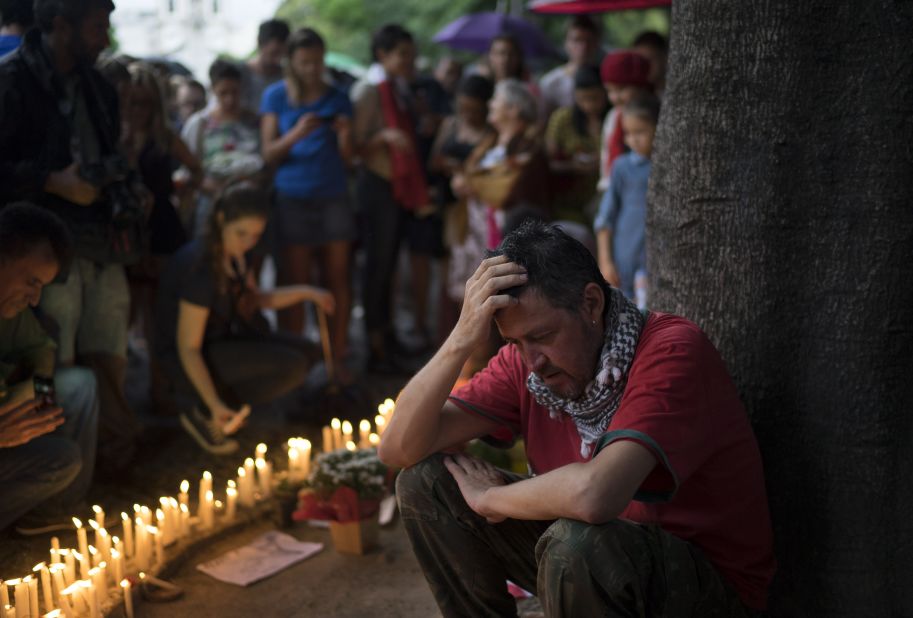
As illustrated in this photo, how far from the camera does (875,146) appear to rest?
338cm

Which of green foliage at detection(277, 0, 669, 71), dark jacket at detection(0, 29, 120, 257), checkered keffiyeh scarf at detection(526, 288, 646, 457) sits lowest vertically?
checkered keffiyeh scarf at detection(526, 288, 646, 457)

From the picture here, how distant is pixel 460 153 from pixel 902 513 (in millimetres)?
4584

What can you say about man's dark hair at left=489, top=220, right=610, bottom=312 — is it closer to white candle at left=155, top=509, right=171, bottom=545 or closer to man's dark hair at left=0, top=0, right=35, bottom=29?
white candle at left=155, top=509, right=171, bottom=545

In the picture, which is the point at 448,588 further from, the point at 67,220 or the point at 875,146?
the point at 67,220

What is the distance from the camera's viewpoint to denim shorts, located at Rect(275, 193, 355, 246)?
23.3ft

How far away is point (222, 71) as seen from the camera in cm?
709

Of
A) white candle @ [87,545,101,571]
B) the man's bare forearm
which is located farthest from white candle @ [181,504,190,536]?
the man's bare forearm

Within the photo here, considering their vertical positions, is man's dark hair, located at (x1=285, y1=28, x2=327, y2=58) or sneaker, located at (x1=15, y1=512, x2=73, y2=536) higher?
man's dark hair, located at (x1=285, y1=28, x2=327, y2=58)

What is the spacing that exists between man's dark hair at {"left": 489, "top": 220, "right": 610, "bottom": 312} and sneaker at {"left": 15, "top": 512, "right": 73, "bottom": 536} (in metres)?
2.52

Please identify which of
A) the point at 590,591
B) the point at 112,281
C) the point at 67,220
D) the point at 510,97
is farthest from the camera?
the point at 510,97

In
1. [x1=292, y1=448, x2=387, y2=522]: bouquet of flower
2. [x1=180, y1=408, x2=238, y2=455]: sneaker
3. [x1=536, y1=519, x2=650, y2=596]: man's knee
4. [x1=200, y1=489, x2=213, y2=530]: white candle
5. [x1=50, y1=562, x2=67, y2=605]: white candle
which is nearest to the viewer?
[x1=536, y1=519, x2=650, y2=596]: man's knee

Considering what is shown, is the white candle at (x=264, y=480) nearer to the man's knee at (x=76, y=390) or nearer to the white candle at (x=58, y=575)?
the man's knee at (x=76, y=390)

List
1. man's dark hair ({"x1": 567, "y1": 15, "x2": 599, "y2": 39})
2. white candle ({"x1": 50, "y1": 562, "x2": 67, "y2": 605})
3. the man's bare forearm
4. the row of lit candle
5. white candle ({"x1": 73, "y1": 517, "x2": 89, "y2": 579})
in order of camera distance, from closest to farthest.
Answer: the man's bare forearm
the row of lit candle
white candle ({"x1": 50, "y1": 562, "x2": 67, "y2": 605})
white candle ({"x1": 73, "y1": 517, "x2": 89, "y2": 579})
man's dark hair ({"x1": 567, "y1": 15, "x2": 599, "y2": 39})

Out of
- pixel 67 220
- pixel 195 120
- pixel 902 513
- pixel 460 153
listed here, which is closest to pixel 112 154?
pixel 67 220
